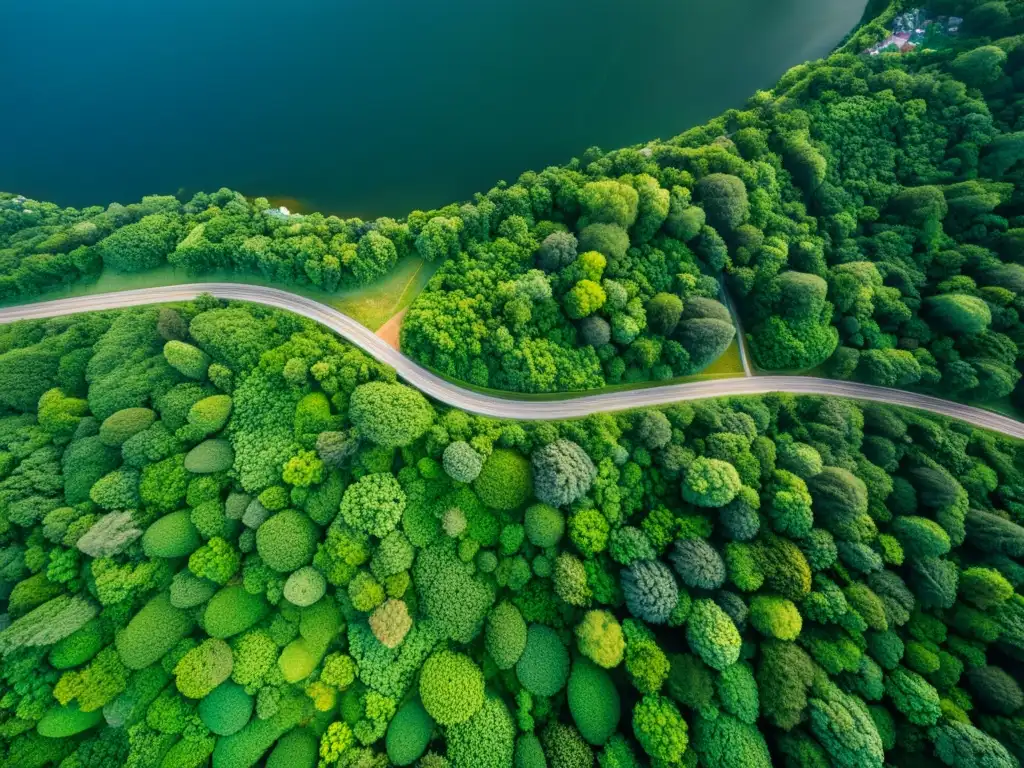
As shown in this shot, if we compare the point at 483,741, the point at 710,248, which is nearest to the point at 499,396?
the point at 710,248

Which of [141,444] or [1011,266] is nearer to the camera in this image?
[141,444]

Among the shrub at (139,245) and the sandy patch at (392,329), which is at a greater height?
the shrub at (139,245)

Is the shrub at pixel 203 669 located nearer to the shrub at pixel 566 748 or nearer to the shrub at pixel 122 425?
the shrub at pixel 122 425

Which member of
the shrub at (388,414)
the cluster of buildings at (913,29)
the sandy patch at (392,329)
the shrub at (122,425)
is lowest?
the shrub at (122,425)

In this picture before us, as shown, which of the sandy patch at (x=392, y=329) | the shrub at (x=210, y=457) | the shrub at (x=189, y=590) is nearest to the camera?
the shrub at (x=189, y=590)

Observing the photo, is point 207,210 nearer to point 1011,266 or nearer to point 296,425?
point 296,425

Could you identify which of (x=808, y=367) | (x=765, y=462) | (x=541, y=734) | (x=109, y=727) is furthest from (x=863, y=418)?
(x=109, y=727)

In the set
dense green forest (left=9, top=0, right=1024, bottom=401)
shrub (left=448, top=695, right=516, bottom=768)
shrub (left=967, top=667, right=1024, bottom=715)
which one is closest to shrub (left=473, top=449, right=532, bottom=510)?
dense green forest (left=9, top=0, right=1024, bottom=401)

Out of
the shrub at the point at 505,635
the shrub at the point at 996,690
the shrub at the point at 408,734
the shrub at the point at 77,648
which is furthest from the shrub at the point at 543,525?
the shrub at the point at 77,648
